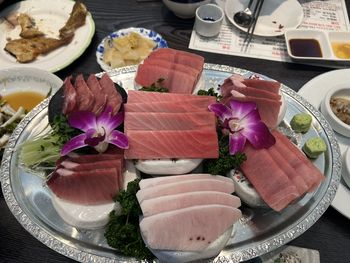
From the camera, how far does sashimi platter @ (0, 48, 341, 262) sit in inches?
43.5

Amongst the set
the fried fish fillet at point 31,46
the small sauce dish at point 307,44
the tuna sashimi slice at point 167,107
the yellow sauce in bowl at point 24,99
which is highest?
the tuna sashimi slice at point 167,107

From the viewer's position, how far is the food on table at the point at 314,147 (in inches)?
54.4

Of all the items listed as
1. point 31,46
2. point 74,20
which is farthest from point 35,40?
point 74,20

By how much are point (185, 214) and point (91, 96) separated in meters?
0.58

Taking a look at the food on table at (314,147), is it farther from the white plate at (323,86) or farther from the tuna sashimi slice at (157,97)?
Result: the tuna sashimi slice at (157,97)

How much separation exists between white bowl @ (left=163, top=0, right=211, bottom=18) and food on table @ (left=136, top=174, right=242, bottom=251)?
124 centimetres

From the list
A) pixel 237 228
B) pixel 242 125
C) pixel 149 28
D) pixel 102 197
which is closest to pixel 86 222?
pixel 102 197

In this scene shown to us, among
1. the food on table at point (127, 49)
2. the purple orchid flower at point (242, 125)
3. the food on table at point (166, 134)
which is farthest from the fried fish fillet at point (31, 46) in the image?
the purple orchid flower at point (242, 125)

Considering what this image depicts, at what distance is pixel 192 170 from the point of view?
1256 mm

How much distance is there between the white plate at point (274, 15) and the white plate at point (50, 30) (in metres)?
0.86

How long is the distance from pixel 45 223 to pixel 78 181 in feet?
0.71

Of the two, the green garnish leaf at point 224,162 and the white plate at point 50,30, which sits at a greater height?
the green garnish leaf at point 224,162

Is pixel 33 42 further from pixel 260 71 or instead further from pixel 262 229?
pixel 262 229

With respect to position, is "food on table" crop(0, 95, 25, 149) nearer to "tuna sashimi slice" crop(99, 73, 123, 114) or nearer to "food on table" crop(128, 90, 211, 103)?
"tuna sashimi slice" crop(99, 73, 123, 114)
